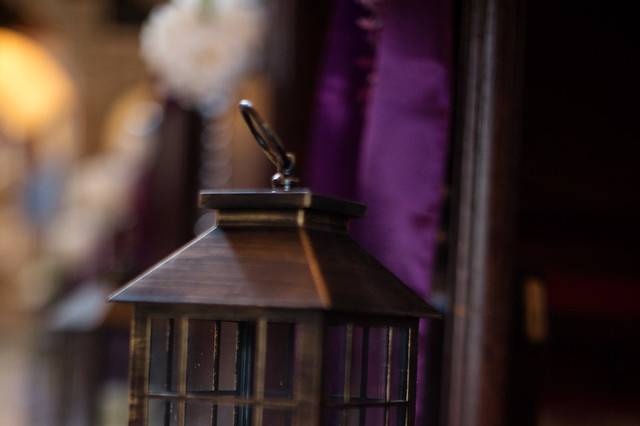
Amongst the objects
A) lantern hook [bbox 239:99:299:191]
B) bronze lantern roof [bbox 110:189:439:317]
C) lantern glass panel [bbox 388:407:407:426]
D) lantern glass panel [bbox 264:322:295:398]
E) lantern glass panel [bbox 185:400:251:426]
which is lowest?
lantern glass panel [bbox 185:400:251:426]

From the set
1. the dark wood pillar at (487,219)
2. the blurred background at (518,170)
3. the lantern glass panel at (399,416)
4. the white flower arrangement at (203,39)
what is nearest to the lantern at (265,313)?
the lantern glass panel at (399,416)

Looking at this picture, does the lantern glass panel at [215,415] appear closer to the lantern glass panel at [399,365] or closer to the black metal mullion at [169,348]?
the black metal mullion at [169,348]

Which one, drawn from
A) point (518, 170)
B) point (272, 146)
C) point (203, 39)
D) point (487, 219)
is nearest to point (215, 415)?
point (272, 146)

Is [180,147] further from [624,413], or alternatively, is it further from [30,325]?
[30,325]

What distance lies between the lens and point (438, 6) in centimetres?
170

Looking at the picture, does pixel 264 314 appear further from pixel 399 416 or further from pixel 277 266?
pixel 399 416

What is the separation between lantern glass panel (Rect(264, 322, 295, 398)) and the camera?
4.55 ft

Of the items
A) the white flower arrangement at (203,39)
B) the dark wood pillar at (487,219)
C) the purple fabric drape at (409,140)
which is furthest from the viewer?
the white flower arrangement at (203,39)

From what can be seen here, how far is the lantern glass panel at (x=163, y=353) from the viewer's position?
1.20m

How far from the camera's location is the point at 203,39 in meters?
3.47

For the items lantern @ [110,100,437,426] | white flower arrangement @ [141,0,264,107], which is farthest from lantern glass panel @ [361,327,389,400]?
white flower arrangement @ [141,0,264,107]

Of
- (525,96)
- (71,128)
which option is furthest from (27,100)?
(525,96)

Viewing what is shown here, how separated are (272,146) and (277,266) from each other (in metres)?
0.21

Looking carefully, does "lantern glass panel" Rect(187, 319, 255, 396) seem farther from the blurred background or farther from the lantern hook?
the blurred background
